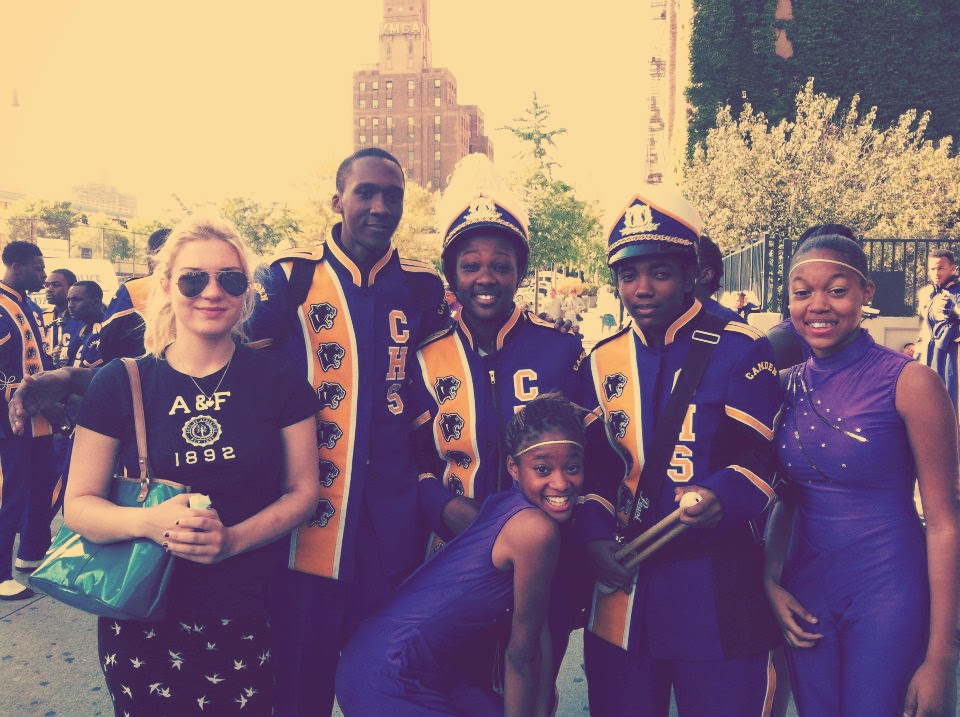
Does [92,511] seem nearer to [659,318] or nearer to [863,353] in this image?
[659,318]

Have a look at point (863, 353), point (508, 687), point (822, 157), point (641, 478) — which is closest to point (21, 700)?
point (508, 687)

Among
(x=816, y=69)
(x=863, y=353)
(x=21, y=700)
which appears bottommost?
(x=21, y=700)

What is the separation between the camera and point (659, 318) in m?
2.45

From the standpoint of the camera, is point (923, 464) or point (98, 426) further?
point (98, 426)

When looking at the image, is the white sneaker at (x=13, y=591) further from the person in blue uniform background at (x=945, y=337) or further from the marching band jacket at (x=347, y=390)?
the person in blue uniform background at (x=945, y=337)

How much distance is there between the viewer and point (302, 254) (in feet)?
9.74

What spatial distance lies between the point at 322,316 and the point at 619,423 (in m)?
1.14

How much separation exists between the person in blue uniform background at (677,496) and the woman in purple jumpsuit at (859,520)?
114 mm

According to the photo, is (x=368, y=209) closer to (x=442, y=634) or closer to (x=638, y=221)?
(x=638, y=221)

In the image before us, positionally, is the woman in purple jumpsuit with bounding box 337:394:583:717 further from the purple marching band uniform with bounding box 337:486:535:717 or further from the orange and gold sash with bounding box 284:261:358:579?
the orange and gold sash with bounding box 284:261:358:579

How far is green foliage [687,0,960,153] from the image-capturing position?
89.5ft

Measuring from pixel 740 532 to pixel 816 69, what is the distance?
99.0ft

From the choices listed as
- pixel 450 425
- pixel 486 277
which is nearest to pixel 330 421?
pixel 450 425

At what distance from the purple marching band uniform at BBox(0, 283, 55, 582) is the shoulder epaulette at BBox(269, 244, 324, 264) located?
10.9ft
